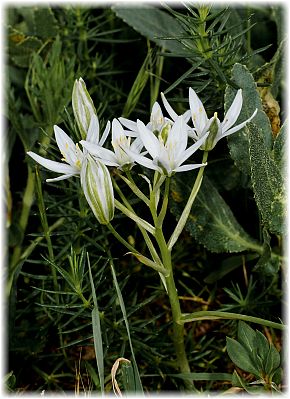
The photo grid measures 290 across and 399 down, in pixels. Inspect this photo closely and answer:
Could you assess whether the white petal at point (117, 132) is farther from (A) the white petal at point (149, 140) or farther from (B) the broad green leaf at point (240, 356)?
(B) the broad green leaf at point (240, 356)

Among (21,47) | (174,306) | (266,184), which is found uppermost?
(21,47)

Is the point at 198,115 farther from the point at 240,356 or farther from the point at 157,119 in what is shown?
the point at 240,356

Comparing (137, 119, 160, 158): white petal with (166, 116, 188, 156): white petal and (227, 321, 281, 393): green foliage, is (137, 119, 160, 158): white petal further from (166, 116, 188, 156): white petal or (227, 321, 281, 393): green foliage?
(227, 321, 281, 393): green foliage

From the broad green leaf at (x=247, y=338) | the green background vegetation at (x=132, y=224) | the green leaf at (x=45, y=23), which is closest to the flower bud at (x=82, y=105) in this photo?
the green background vegetation at (x=132, y=224)

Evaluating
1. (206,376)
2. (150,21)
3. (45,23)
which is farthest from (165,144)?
(45,23)

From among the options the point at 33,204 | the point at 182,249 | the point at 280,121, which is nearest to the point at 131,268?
the point at 182,249

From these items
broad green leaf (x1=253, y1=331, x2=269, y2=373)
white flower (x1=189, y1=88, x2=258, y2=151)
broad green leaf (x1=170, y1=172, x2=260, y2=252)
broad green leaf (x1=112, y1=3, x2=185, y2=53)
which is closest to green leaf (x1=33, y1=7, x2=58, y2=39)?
broad green leaf (x1=112, y1=3, x2=185, y2=53)

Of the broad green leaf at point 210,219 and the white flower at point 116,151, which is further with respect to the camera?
the broad green leaf at point 210,219
